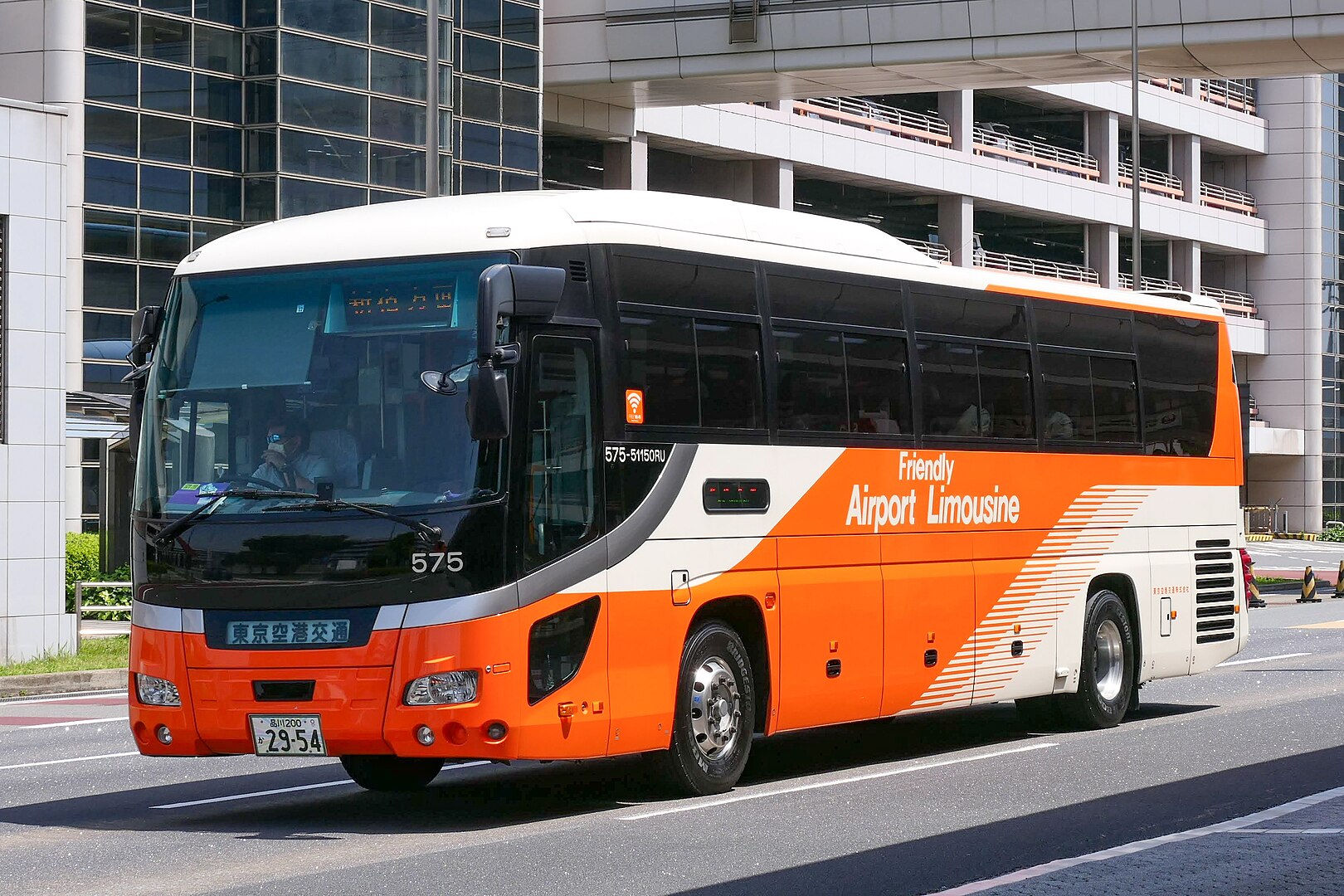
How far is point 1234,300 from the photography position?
82688 millimetres

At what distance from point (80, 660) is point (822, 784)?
13.7 metres

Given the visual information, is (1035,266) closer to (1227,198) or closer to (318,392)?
(1227,198)

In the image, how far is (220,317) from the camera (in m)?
11.5

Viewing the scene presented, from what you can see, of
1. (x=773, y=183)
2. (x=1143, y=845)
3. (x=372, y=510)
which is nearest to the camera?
(x=1143, y=845)

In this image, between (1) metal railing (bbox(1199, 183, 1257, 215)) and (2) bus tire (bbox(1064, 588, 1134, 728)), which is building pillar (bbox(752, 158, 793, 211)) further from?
(2) bus tire (bbox(1064, 588, 1134, 728))

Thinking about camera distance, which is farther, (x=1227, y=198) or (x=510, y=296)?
(x=1227, y=198)

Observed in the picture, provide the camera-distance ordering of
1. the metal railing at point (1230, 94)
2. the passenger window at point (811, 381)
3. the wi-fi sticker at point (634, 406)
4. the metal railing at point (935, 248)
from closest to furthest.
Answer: the wi-fi sticker at point (634, 406) < the passenger window at point (811, 381) < the metal railing at point (935, 248) < the metal railing at point (1230, 94)

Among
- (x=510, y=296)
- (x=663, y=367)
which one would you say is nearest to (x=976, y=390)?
(x=663, y=367)

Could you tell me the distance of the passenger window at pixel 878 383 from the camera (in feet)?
45.3

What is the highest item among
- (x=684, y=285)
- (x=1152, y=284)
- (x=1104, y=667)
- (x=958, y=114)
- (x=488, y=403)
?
(x=958, y=114)

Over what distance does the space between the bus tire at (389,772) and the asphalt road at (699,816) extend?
0.55ft

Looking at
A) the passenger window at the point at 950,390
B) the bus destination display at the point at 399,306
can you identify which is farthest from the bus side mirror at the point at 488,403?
the passenger window at the point at 950,390

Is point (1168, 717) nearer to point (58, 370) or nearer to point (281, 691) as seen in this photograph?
point (281, 691)

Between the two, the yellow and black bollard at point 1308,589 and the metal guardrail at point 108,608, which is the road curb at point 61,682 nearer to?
the metal guardrail at point 108,608
